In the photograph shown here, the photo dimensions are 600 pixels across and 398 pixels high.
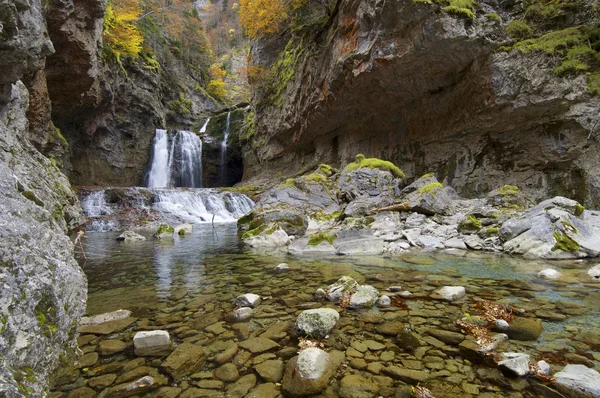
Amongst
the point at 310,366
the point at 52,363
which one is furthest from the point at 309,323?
the point at 52,363

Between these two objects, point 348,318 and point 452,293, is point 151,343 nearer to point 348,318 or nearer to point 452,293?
point 348,318

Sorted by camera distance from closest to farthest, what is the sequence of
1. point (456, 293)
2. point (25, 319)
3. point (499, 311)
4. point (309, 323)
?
point (25, 319) < point (309, 323) < point (499, 311) < point (456, 293)

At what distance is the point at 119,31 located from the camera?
816 inches

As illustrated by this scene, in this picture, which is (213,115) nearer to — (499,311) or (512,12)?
(512,12)

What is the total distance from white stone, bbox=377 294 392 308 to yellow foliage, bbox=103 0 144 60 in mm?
24561

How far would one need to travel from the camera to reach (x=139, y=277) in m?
5.50

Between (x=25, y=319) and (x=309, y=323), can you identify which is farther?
(x=309, y=323)

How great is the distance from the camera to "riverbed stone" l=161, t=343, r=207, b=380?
234 cm

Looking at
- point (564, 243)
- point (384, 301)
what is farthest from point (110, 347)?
point (564, 243)

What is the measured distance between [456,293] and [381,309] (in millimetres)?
1020

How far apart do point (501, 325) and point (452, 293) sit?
2.95 feet

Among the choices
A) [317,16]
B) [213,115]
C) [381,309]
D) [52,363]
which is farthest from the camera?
[213,115]

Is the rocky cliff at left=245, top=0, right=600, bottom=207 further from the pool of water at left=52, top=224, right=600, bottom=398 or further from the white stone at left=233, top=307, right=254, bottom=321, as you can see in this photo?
the white stone at left=233, top=307, right=254, bottom=321

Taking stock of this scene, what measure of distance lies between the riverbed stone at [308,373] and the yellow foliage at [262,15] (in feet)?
71.9
